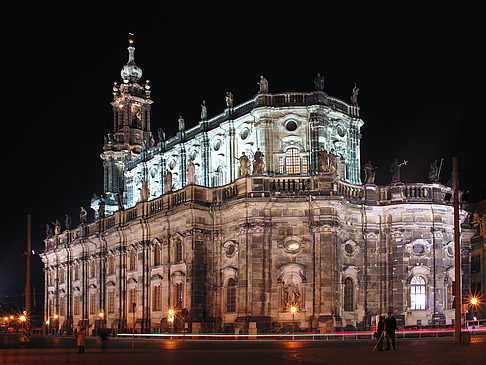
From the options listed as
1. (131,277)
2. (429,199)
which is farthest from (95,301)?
(429,199)

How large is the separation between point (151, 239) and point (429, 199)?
21.4 metres

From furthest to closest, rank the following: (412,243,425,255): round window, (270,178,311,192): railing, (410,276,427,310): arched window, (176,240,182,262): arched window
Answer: (176,240,182,262): arched window → (412,243,425,255): round window → (410,276,427,310): arched window → (270,178,311,192): railing

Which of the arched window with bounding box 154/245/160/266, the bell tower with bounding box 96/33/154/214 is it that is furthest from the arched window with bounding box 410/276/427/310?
the bell tower with bounding box 96/33/154/214

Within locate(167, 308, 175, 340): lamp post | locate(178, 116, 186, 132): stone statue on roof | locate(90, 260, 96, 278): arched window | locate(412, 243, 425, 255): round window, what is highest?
locate(178, 116, 186, 132): stone statue on roof

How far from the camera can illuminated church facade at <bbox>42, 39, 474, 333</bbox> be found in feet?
153

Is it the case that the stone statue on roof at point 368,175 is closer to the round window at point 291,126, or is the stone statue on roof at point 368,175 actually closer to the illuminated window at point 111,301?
the round window at point 291,126

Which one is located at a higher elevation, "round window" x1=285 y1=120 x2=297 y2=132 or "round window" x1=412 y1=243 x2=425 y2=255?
"round window" x1=285 y1=120 x2=297 y2=132

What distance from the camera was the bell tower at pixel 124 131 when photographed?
73.8 meters

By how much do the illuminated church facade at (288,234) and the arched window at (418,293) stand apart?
7 centimetres

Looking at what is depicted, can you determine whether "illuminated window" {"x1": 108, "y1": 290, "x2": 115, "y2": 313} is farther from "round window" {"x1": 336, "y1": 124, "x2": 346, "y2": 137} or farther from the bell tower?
"round window" {"x1": 336, "y1": 124, "x2": 346, "y2": 137}

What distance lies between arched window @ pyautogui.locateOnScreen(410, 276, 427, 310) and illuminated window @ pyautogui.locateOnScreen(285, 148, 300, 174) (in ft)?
36.9

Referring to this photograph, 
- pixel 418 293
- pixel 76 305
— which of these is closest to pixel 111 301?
pixel 76 305

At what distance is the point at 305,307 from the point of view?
4631cm

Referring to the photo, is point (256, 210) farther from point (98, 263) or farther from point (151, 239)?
point (98, 263)
